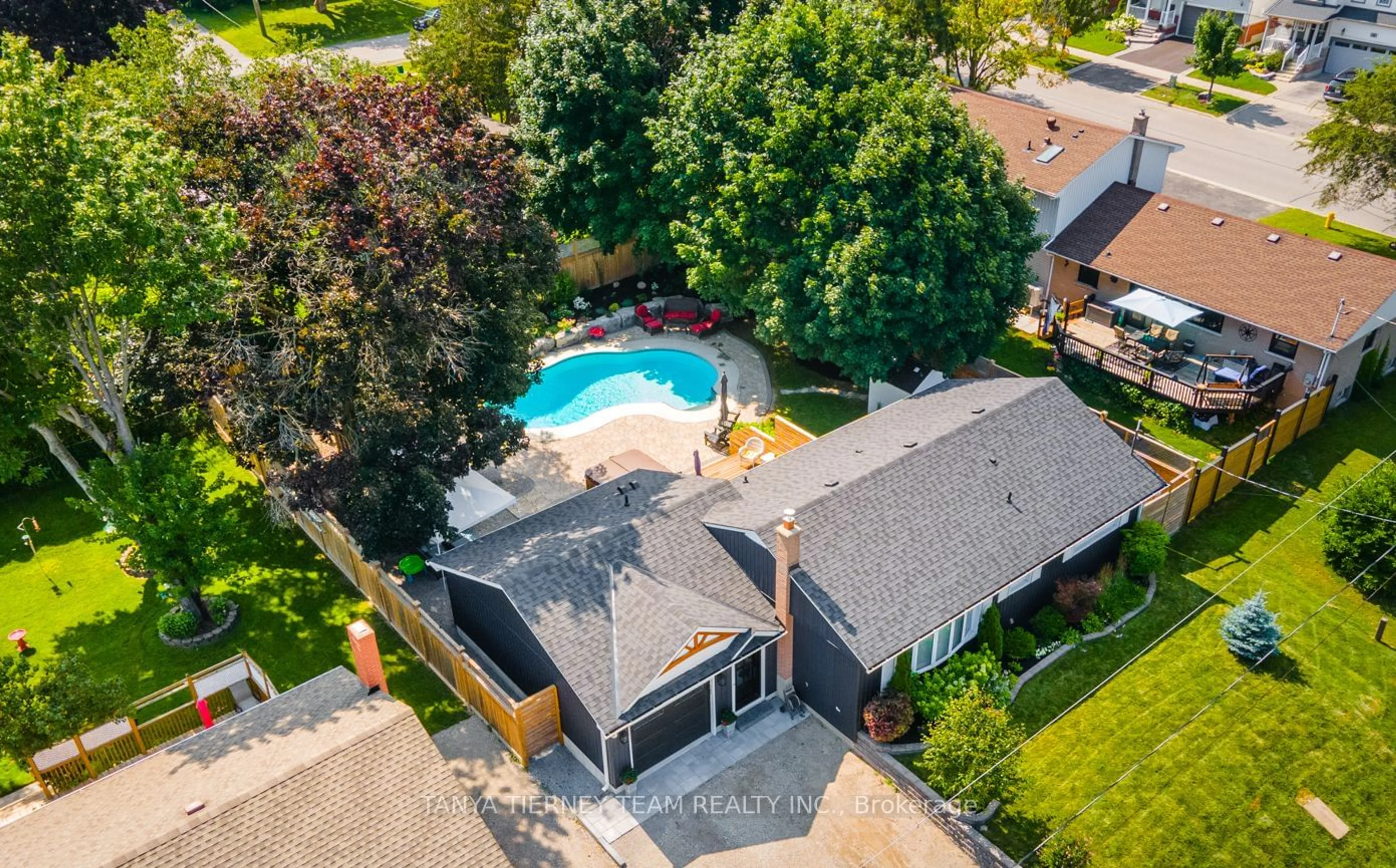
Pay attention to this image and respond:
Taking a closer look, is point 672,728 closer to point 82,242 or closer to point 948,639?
point 948,639

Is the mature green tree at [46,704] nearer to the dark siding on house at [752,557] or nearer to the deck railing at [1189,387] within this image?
the dark siding on house at [752,557]

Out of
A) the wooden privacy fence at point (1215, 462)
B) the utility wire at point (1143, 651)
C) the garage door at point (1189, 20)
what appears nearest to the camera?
the utility wire at point (1143, 651)

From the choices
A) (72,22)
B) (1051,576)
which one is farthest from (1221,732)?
(72,22)

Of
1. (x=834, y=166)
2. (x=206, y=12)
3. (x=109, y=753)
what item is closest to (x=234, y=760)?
(x=109, y=753)

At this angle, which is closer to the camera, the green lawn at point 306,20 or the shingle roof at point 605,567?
the shingle roof at point 605,567

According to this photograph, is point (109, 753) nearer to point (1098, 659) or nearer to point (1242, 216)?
point (1098, 659)

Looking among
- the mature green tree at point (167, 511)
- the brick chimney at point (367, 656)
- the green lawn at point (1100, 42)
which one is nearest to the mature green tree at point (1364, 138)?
the green lawn at point (1100, 42)
